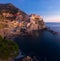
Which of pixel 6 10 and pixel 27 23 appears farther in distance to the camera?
pixel 6 10

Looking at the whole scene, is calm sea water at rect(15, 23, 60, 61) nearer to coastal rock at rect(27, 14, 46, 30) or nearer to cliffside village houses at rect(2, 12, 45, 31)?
cliffside village houses at rect(2, 12, 45, 31)

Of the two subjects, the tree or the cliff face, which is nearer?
the tree

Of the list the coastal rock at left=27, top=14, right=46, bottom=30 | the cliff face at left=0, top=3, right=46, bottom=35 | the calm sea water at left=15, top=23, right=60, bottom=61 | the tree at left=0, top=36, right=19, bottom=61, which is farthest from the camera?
the coastal rock at left=27, top=14, right=46, bottom=30

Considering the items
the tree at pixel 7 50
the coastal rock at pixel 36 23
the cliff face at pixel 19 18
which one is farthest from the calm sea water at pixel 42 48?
the coastal rock at pixel 36 23

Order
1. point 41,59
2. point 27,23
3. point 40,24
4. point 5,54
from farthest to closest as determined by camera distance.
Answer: point 40,24 → point 27,23 → point 41,59 → point 5,54

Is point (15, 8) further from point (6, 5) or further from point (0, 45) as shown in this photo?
point (0, 45)

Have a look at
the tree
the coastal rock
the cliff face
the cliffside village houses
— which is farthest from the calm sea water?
the coastal rock

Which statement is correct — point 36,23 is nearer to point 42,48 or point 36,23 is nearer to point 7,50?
point 42,48

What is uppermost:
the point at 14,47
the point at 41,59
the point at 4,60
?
the point at 14,47

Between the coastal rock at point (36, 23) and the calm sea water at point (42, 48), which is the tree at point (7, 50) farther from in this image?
the coastal rock at point (36, 23)

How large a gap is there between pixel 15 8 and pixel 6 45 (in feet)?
90.2

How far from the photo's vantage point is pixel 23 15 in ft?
101

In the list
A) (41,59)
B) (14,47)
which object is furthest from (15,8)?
(14,47)

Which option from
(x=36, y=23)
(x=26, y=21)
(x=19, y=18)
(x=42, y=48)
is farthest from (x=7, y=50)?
(x=36, y=23)
